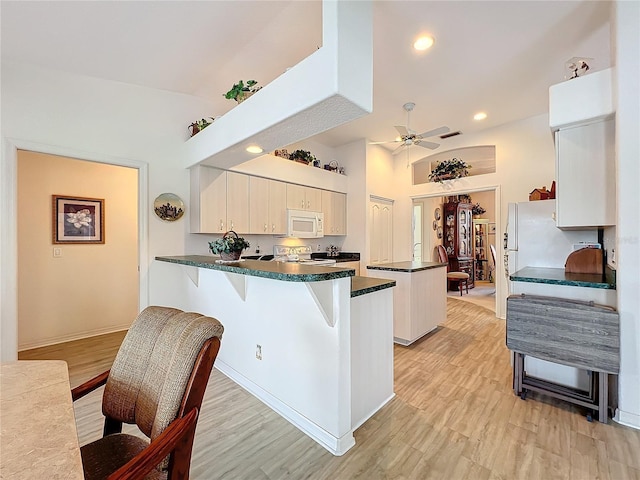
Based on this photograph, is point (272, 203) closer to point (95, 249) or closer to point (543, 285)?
point (95, 249)

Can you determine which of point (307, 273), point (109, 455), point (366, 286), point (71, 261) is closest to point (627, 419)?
point (366, 286)

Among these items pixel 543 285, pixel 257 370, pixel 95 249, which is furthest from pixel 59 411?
pixel 95 249

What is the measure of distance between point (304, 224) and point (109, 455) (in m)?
3.89

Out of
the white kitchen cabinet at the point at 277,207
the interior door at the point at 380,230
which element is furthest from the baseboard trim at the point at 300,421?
the interior door at the point at 380,230

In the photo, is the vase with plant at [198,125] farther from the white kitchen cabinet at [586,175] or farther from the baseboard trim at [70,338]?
the white kitchen cabinet at [586,175]

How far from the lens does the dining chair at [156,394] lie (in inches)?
36.3

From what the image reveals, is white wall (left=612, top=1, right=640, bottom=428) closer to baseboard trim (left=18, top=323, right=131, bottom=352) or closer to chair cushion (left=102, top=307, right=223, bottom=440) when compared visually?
chair cushion (left=102, top=307, right=223, bottom=440)

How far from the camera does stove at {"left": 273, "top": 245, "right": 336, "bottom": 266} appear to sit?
4743 mm

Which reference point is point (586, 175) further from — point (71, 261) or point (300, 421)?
point (71, 261)

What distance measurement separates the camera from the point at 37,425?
0.82 m

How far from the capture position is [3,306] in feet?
8.25

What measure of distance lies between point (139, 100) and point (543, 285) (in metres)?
4.41

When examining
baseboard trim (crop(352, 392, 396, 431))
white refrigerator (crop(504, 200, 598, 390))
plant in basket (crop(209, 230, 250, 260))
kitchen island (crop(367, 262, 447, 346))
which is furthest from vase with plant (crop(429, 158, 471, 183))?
plant in basket (crop(209, 230, 250, 260))

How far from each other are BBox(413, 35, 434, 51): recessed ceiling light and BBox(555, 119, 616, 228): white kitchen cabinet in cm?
137
